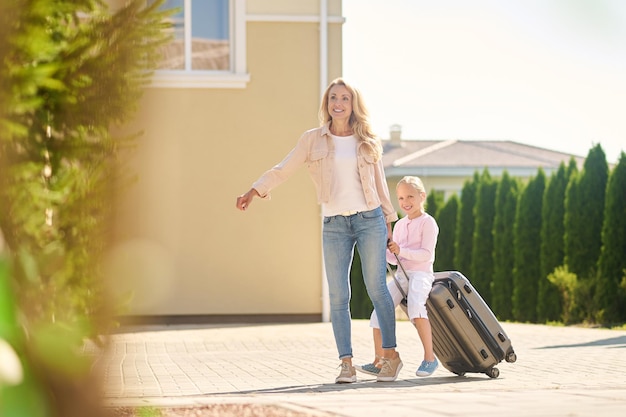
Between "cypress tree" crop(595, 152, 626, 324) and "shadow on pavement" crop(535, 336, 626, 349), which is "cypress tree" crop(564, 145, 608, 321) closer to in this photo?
"cypress tree" crop(595, 152, 626, 324)

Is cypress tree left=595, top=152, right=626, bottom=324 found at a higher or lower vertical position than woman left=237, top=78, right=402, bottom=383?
lower

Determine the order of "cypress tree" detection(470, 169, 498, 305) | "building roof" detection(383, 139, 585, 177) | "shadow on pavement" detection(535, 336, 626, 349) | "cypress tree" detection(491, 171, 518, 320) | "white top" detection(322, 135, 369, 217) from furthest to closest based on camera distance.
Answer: "building roof" detection(383, 139, 585, 177) → "cypress tree" detection(470, 169, 498, 305) → "cypress tree" detection(491, 171, 518, 320) → "shadow on pavement" detection(535, 336, 626, 349) → "white top" detection(322, 135, 369, 217)

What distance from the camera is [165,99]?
13.6 m

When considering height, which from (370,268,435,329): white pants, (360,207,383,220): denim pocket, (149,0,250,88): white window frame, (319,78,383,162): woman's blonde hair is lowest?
(370,268,435,329): white pants

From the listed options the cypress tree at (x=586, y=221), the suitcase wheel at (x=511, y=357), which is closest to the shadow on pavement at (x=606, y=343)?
the suitcase wheel at (x=511, y=357)

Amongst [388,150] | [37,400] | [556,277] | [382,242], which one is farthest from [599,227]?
[388,150]

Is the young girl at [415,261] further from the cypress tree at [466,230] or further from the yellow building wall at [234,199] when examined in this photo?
the cypress tree at [466,230]

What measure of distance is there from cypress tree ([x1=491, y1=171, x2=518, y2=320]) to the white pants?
40.4 ft

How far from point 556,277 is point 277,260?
19.2 feet

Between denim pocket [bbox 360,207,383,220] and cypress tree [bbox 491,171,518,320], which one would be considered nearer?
denim pocket [bbox 360,207,383,220]

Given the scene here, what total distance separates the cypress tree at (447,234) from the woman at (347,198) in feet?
48.5

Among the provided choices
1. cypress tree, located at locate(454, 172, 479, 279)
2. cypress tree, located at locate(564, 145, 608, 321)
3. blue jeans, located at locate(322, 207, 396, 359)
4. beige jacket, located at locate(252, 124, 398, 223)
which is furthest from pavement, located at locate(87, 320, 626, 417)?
cypress tree, located at locate(454, 172, 479, 279)

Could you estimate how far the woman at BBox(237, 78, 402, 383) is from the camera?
6.57 meters

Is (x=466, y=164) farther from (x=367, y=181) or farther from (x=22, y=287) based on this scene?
(x=22, y=287)
